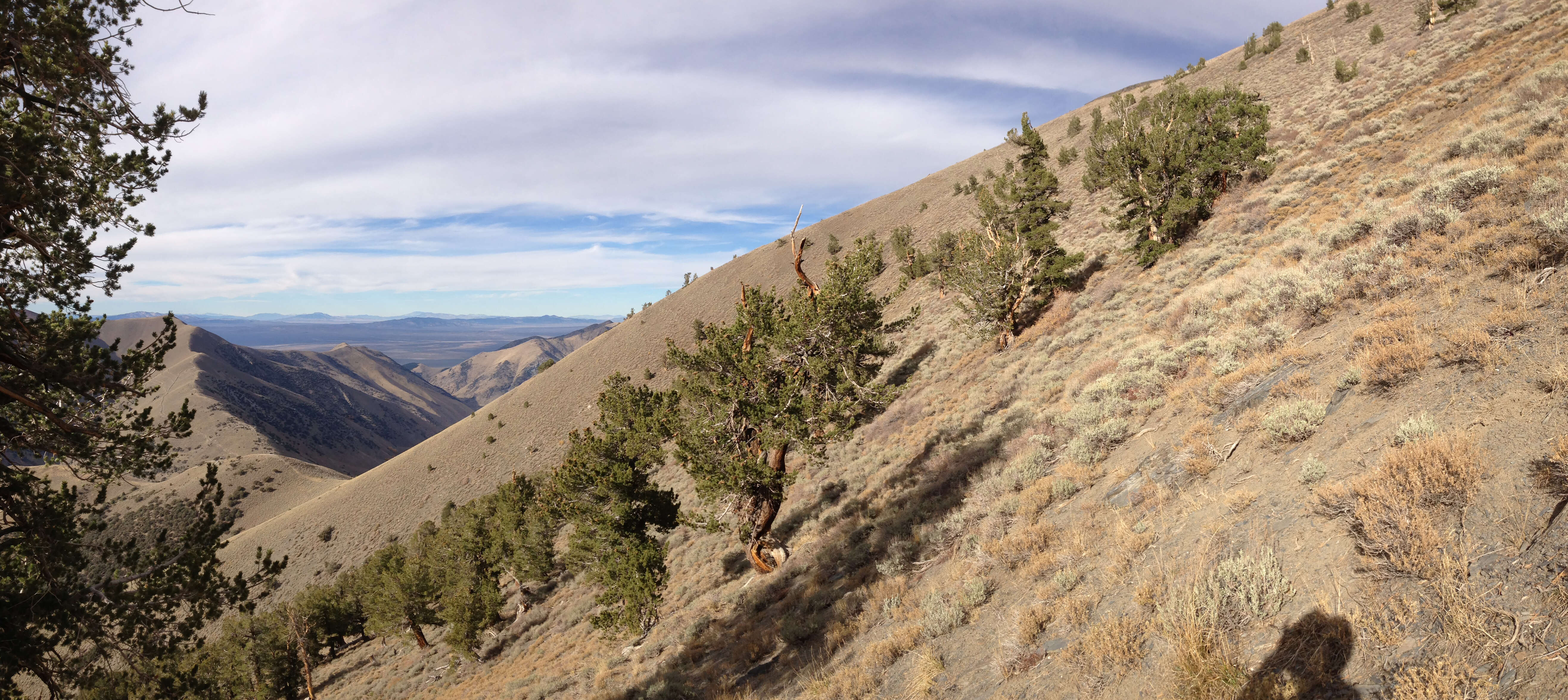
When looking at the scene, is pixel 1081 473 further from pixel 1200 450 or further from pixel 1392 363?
pixel 1392 363

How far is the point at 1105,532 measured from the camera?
24.5 ft

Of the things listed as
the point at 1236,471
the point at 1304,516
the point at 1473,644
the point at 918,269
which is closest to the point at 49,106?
the point at 1473,644

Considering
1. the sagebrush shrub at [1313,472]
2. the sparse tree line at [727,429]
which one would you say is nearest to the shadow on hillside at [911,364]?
the sparse tree line at [727,429]

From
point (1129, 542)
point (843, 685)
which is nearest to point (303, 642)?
point (843, 685)

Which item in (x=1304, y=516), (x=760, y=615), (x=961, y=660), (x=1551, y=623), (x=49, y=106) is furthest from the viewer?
(x=760, y=615)

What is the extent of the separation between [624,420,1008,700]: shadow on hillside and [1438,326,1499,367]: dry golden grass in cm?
725

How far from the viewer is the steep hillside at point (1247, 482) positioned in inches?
165

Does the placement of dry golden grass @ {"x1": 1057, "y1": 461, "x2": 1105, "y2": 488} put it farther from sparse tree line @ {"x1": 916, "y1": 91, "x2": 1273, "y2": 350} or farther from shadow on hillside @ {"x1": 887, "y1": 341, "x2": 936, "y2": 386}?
shadow on hillside @ {"x1": 887, "y1": 341, "x2": 936, "y2": 386}

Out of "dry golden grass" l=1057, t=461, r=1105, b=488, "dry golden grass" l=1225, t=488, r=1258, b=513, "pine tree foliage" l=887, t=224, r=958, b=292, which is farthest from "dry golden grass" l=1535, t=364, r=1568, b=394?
"pine tree foliage" l=887, t=224, r=958, b=292

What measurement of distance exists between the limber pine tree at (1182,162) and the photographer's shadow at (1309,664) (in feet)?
73.4

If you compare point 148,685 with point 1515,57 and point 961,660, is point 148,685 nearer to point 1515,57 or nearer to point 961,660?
point 961,660

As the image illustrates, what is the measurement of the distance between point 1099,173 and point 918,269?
71.3 ft

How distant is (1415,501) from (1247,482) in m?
2.14

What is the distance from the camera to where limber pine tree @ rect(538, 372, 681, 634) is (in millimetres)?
15250
